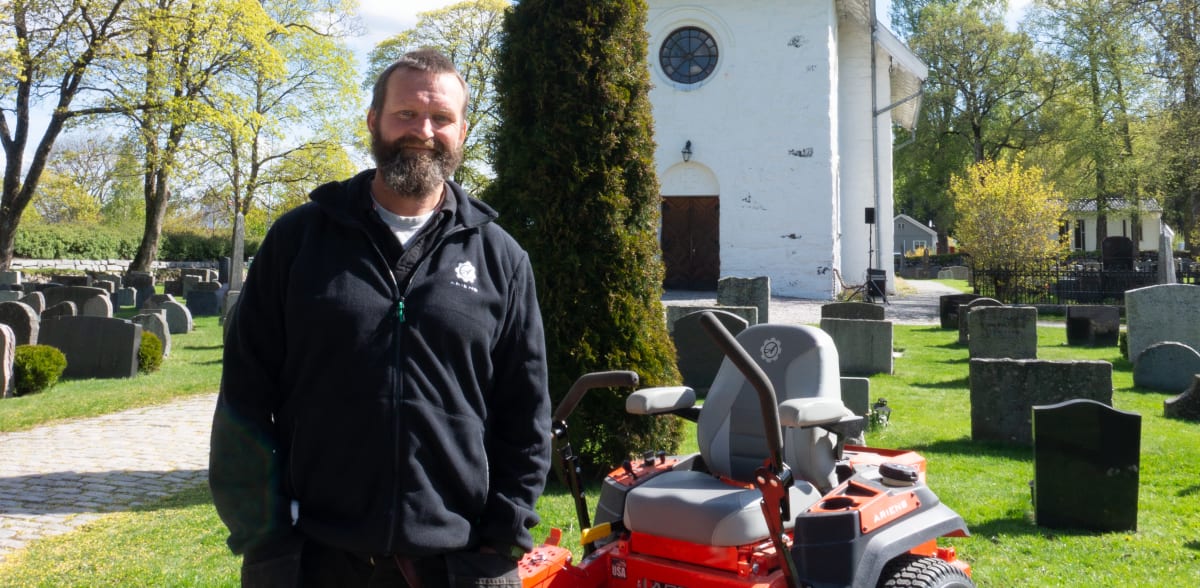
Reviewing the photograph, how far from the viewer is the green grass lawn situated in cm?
497

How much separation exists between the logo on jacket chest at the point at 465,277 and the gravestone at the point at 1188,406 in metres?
9.24

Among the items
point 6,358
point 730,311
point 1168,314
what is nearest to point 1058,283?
point 1168,314

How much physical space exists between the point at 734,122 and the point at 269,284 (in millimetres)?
23545

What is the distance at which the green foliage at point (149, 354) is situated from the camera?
45.1ft

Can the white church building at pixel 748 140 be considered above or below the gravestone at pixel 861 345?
above

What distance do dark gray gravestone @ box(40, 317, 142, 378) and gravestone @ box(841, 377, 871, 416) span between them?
10047 millimetres

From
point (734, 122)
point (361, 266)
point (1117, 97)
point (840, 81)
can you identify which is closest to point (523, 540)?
point (361, 266)

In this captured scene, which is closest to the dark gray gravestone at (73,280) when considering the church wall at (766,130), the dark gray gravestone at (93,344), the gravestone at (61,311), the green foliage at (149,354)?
the gravestone at (61,311)

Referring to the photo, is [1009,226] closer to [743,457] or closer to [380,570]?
[743,457]

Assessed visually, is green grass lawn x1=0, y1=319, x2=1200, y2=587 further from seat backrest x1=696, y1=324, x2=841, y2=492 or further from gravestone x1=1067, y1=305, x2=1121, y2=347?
gravestone x1=1067, y1=305, x2=1121, y2=347

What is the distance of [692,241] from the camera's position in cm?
2536

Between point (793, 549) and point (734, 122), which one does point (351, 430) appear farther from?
point (734, 122)

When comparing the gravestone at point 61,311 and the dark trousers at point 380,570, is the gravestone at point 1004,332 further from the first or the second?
the gravestone at point 61,311

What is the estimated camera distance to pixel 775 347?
4199 mm
